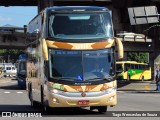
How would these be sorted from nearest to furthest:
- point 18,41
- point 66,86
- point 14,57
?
point 66,86 < point 18,41 < point 14,57

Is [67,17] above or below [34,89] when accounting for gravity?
above

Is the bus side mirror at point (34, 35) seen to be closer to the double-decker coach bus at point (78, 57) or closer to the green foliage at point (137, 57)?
the double-decker coach bus at point (78, 57)

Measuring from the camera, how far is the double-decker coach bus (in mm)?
17703

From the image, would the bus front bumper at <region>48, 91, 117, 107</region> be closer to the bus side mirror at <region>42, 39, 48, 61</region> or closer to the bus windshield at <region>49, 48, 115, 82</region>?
the bus windshield at <region>49, 48, 115, 82</region>

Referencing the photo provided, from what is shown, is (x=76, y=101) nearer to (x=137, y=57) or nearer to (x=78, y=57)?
(x=78, y=57)

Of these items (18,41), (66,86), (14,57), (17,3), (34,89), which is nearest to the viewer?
(66,86)

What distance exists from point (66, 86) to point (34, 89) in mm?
5098

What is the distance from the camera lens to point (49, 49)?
18.2 meters

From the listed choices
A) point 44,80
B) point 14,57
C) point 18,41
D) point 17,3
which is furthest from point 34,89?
point 14,57

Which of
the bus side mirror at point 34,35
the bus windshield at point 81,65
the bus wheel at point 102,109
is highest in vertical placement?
the bus side mirror at point 34,35

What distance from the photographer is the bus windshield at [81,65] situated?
18.0 meters

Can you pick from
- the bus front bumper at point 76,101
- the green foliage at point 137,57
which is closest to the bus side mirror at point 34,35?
the bus front bumper at point 76,101

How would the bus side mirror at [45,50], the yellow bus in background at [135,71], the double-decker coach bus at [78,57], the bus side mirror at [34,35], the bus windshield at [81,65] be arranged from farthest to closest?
the yellow bus in background at [135,71] → the bus side mirror at [34,35] → the bus windshield at [81,65] → the bus side mirror at [45,50] → the double-decker coach bus at [78,57]

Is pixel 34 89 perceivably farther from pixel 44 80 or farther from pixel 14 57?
pixel 14 57
